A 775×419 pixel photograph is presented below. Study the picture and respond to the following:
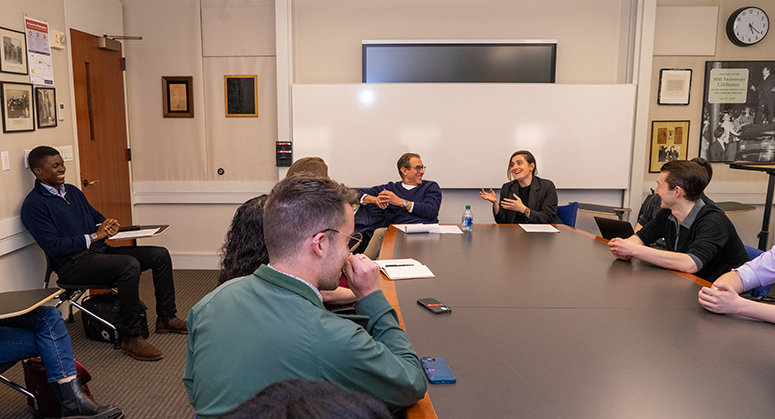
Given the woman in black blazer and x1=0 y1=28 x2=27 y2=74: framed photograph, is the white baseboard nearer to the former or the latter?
x1=0 y1=28 x2=27 y2=74: framed photograph

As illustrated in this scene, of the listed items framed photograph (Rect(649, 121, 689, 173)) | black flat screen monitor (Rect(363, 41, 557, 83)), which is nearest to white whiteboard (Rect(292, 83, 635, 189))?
black flat screen monitor (Rect(363, 41, 557, 83))

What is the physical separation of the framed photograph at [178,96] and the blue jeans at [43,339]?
10.1 ft

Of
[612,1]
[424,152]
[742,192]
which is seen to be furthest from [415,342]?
[742,192]

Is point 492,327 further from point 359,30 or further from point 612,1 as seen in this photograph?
point 612,1

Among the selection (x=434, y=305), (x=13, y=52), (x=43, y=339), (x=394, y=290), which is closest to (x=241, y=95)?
(x=13, y=52)

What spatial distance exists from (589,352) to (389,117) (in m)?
3.70

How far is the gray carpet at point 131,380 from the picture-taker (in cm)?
270

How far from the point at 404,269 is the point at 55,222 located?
2.34m

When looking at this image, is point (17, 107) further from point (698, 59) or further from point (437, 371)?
point (698, 59)

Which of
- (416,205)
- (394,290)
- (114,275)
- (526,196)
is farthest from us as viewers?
(526,196)

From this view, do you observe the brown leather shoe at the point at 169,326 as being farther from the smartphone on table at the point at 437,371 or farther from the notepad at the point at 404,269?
the smartphone on table at the point at 437,371

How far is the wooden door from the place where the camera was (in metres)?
4.29

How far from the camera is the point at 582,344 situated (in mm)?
1671

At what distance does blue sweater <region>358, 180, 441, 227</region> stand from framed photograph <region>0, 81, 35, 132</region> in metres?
2.45
